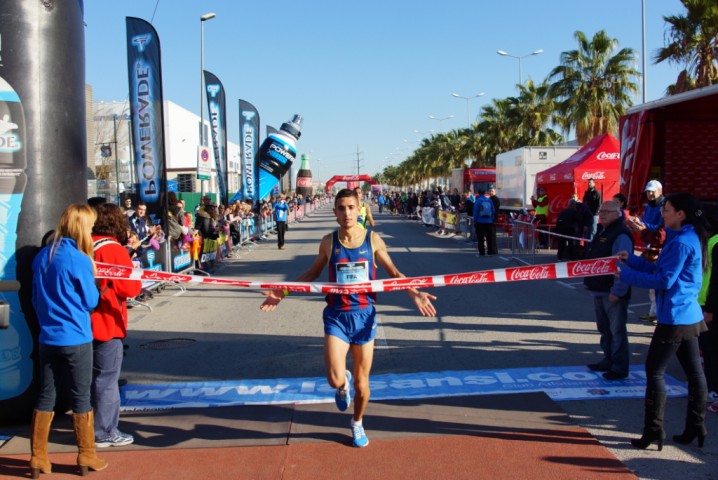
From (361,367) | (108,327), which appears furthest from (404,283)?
(108,327)

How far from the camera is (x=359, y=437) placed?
4637 millimetres

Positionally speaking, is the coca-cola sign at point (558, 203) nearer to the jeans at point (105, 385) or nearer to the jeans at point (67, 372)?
the jeans at point (105, 385)

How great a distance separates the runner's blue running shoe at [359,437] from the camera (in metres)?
4.63

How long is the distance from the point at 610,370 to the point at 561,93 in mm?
24508

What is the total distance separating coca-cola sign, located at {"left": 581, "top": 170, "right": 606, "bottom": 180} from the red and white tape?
14.2 metres

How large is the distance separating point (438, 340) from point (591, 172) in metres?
12.5

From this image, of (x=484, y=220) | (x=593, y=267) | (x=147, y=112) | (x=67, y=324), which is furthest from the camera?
(x=484, y=220)

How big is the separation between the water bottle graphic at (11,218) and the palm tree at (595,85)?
2597 cm

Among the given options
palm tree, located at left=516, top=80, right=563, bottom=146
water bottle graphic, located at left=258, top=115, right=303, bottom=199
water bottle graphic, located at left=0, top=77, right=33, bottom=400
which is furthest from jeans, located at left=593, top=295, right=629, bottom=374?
palm tree, located at left=516, top=80, right=563, bottom=146

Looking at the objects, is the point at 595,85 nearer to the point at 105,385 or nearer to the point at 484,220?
the point at 484,220

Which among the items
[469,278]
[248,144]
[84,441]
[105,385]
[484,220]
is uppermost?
[248,144]

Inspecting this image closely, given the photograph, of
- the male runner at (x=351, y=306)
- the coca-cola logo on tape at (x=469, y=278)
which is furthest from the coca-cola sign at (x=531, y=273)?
the male runner at (x=351, y=306)

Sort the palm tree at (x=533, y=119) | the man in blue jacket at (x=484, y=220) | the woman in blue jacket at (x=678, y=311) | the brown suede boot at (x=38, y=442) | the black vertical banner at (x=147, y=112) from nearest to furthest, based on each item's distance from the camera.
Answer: the brown suede boot at (x=38, y=442) < the woman in blue jacket at (x=678, y=311) < the black vertical banner at (x=147, y=112) < the man in blue jacket at (x=484, y=220) < the palm tree at (x=533, y=119)

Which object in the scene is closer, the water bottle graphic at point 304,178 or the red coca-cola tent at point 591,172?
the red coca-cola tent at point 591,172
